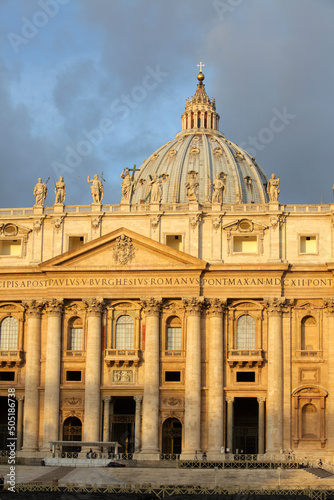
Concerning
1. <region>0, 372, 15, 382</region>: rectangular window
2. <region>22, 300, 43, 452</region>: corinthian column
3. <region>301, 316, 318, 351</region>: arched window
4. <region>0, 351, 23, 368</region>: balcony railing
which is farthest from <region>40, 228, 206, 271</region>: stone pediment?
<region>301, 316, 318, 351</region>: arched window

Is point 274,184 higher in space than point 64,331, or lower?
higher

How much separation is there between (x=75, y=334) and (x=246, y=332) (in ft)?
45.6

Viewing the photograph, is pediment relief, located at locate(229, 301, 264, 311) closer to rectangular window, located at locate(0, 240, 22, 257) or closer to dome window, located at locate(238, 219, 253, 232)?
dome window, located at locate(238, 219, 253, 232)

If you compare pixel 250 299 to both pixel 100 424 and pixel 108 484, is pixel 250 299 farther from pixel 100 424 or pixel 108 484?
pixel 108 484

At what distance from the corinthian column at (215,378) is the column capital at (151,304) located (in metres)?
4.14

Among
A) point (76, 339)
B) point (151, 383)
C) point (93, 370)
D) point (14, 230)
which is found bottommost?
point (151, 383)

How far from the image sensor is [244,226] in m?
90.4

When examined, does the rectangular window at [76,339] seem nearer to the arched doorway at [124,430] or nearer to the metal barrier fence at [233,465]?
the arched doorway at [124,430]

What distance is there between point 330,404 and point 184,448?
38.6 feet

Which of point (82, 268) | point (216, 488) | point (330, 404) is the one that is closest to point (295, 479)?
point (216, 488)

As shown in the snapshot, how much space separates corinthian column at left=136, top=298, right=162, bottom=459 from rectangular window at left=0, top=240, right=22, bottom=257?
1231cm

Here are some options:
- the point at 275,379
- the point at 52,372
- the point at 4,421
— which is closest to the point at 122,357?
the point at 52,372

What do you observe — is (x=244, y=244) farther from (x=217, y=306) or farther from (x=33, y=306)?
(x=33, y=306)

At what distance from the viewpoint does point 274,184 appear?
9100 cm
